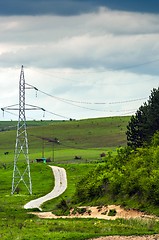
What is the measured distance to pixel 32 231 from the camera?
137 ft

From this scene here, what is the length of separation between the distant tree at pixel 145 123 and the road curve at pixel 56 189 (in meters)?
12.3

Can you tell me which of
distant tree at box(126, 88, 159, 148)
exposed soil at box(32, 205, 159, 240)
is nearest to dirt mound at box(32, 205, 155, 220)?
exposed soil at box(32, 205, 159, 240)

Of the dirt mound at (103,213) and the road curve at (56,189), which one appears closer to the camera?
the dirt mound at (103,213)

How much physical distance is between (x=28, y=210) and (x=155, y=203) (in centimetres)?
1512

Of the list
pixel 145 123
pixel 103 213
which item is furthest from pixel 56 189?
pixel 103 213

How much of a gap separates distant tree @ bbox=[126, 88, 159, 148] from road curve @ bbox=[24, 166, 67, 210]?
40.2 ft

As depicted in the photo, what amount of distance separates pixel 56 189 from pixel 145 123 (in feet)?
52.4

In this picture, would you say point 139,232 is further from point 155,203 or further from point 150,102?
point 150,102

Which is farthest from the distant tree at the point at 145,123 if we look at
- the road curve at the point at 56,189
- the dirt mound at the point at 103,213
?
the dirt mound at the point at 103,213

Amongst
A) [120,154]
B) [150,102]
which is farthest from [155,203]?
[150,102]

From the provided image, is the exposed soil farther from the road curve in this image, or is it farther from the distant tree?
the distant tree

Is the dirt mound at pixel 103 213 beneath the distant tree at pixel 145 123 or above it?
beneath

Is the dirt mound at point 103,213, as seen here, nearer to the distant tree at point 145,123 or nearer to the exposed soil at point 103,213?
the exposed soil at point 103,213

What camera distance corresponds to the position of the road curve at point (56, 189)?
7295cm
